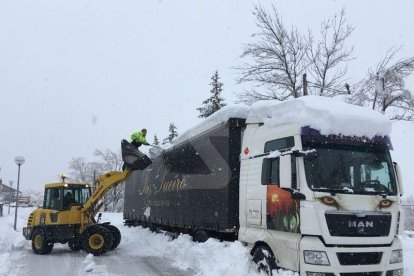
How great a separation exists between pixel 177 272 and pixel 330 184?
15.6 ft

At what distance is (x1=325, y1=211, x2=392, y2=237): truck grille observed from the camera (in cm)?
650

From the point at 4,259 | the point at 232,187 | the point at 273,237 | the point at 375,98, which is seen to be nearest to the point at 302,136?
the point at 273,237

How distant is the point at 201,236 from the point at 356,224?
4.68 metres

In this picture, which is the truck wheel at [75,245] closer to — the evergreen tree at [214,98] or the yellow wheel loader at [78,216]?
the yellow wheel loader at [78,216]

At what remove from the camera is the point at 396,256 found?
6.96 metres

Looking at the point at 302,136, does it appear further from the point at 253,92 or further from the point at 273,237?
the point at 253,92

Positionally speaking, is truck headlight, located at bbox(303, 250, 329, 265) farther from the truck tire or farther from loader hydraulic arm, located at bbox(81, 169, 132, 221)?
the truck tire

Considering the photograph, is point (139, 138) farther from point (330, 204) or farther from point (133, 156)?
point (330, 204)

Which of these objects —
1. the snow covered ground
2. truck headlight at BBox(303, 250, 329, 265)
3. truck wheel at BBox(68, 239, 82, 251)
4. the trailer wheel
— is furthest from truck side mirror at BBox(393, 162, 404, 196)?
truck wheel at BBox(68, 239, 82, 251)

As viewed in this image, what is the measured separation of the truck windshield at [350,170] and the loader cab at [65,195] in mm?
10064

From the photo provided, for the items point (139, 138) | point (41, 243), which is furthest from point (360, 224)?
point (41, 243)

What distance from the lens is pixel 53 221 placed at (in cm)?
1405

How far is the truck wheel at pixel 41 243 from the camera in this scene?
44.8ft

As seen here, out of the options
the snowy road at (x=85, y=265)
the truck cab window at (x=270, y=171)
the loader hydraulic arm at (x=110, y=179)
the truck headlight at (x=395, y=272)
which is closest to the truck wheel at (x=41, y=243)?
the snowy road at (x=85, y=265)
